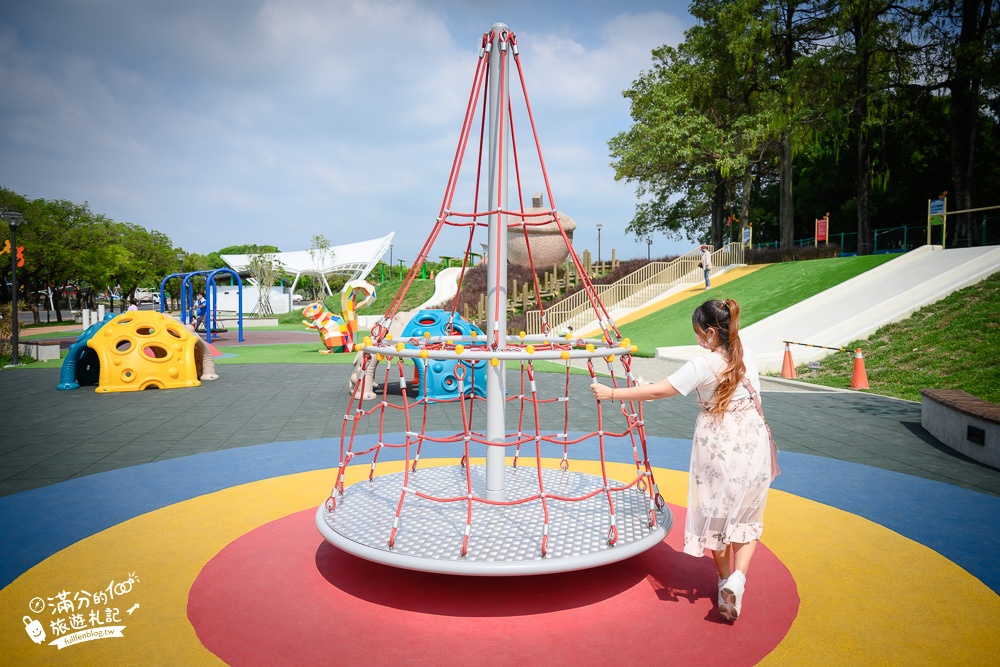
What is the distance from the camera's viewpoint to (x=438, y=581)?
3641mm

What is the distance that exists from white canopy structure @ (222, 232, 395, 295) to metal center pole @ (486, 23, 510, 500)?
58.8m

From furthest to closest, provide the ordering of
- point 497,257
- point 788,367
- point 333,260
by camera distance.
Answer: point 333,260 < point 788,367 < point 497,257

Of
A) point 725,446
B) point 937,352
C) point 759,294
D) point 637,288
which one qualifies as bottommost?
point 937,352

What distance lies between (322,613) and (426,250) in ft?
7.76

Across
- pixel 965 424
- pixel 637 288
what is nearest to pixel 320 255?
pixel 637 288

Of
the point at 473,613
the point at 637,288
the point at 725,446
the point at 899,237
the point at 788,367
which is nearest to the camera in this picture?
the point at 725,446

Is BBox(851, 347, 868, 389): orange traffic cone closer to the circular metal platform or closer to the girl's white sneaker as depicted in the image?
the circular metal platform

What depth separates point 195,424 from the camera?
8.27 meters

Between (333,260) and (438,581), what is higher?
(333,260)

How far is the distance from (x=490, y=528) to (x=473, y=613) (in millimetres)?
595

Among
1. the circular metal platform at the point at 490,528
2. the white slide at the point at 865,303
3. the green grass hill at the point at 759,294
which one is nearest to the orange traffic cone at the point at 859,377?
the white slide at the point at 865,303

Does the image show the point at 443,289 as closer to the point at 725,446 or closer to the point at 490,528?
the point at 490,528

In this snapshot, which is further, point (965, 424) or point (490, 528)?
point (965, 424)

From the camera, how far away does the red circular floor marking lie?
279 cm
